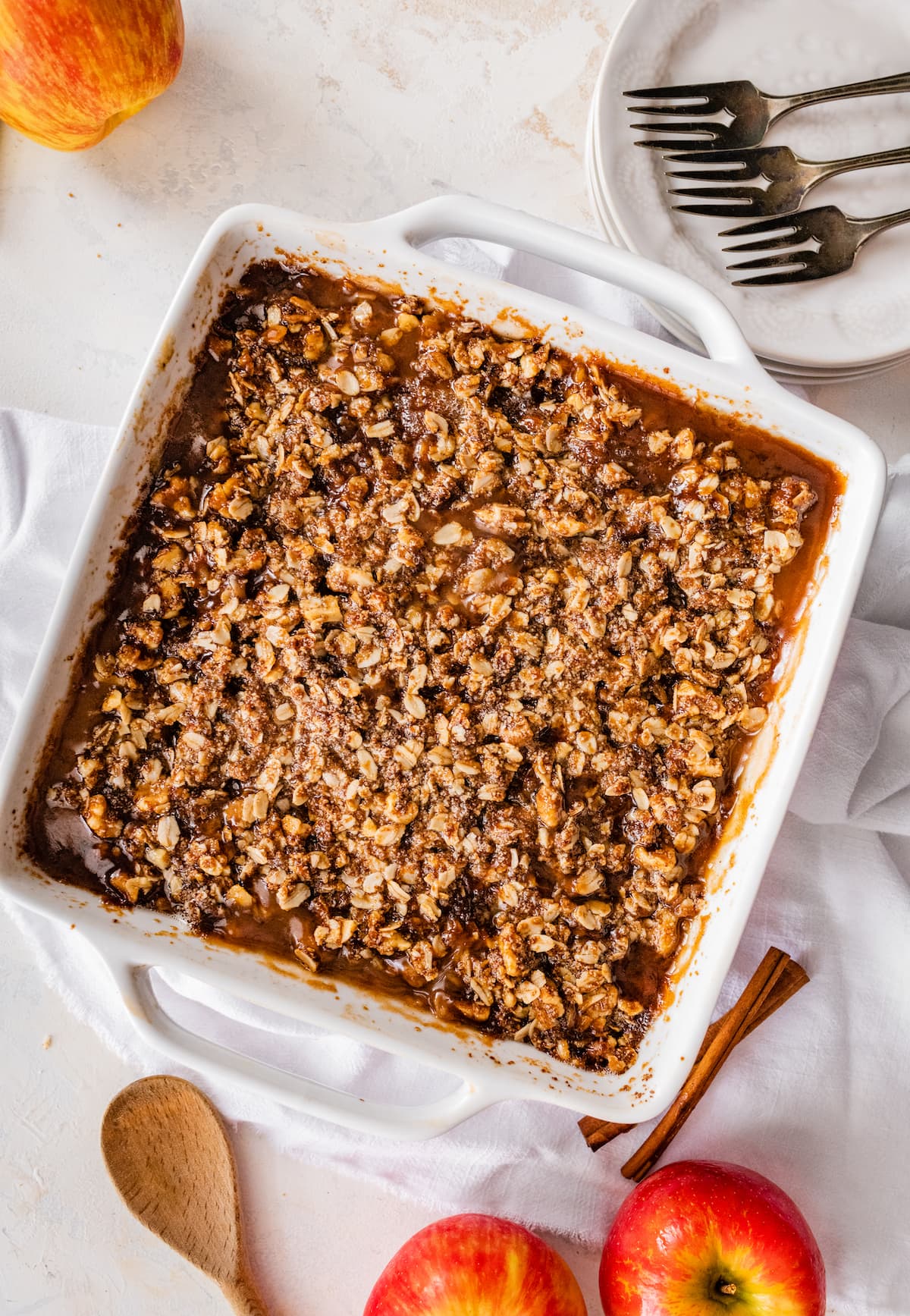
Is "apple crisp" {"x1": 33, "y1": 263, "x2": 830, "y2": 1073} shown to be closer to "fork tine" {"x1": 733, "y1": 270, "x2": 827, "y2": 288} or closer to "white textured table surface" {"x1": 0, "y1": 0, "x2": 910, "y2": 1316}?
"fork tine" {"x1": 733, "y1": 270, "x2": 827, "y2": 288}

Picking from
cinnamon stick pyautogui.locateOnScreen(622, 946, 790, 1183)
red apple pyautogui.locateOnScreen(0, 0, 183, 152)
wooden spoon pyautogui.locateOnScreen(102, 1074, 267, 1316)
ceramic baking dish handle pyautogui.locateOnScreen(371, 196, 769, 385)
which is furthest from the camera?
wooden spoon pyautogui.locateOnScreen(102, 1074, 267, 1316)

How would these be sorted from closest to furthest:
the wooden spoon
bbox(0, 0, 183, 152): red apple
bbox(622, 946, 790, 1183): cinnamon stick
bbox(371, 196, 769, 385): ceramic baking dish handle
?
bbox(371, 196, 769, 385): ceramic baking dish handle < bbox(0, 0, 183, 152): red apple < bbox(622, 946, 790, 1183): cinnamon stick < the wooden spoon

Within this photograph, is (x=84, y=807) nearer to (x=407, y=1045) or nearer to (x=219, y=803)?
(x=219, y=803)

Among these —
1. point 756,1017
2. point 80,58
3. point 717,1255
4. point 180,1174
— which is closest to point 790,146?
point 80,58

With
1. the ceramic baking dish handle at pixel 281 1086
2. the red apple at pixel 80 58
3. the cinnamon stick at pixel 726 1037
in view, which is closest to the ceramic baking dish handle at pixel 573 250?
the red apple at pixel 80 58

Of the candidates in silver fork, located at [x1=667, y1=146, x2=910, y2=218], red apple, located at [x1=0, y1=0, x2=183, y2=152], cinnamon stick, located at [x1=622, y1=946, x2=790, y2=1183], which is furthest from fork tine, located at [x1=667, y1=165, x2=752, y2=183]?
cinnamon stick, located at [x1=622, y1=946, x2=790, y2=1183]

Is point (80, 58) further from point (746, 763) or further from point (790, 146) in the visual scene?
point (746, 763)

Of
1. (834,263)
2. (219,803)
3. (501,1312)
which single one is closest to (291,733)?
(219,803)
